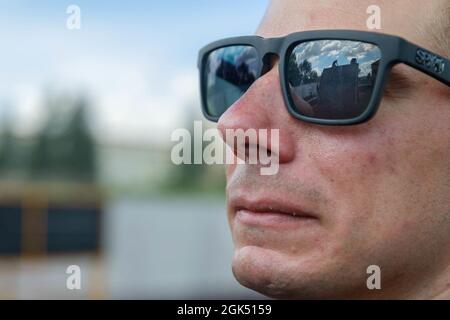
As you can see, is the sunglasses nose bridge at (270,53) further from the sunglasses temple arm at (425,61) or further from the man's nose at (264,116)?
the sunglasses temple arm at (425,61)

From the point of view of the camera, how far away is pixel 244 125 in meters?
Answer: 1.46

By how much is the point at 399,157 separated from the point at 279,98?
0.30 meters

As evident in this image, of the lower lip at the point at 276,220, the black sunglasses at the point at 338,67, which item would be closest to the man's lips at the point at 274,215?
the lower lip at the point at 276,220

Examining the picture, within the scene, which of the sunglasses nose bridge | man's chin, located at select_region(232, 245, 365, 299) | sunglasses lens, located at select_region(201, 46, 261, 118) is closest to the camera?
man's chin, located at select_region(232, 245, 365, 299)

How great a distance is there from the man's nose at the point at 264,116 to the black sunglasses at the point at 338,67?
0.10ft

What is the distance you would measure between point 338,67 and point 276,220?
0.36 meters

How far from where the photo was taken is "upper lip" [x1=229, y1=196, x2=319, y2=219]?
1.40 meters

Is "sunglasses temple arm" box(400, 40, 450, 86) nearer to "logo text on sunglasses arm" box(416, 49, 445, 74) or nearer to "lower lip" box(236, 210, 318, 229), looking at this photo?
"logo text on sunglasses arm" box(416, 49, 445, 74)

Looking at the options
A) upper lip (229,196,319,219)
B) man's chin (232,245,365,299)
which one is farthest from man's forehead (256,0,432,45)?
man's chin (232,245,365,299)

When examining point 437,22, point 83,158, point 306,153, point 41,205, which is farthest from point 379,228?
point 83,158

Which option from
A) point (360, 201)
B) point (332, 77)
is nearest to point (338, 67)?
point (332, 77)

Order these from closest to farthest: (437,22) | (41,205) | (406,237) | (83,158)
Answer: (406,237) → (437,22) → (41,205) → (83,158)

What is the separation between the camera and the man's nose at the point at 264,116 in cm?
143
